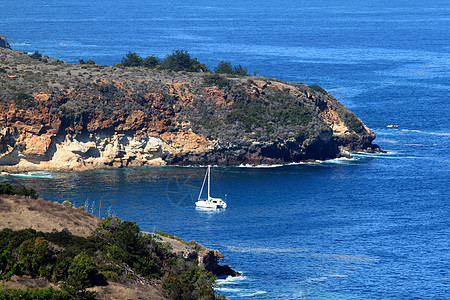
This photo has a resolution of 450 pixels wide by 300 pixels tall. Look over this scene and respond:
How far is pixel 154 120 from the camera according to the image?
117812 mm

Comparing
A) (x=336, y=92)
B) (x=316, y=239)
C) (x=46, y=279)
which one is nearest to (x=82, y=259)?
(x=46, y=279)

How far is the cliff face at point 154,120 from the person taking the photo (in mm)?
110500

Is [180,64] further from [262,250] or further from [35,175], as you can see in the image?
[262,250]

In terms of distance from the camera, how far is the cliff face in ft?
363

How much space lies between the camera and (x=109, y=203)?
93000mm

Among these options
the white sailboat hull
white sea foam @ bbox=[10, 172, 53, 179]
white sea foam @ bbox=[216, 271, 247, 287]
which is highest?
white sea foam @ bbox=[10, 172, 53, 179]

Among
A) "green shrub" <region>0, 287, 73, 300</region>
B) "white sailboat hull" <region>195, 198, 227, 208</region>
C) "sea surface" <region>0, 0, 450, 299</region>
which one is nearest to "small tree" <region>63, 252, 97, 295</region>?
"green shrub" <region>0, 287, 73, 300</region>

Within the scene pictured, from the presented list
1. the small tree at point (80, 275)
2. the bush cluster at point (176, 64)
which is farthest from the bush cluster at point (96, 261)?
the bush cluster at point (176, 64)

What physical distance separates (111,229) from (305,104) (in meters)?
67.6

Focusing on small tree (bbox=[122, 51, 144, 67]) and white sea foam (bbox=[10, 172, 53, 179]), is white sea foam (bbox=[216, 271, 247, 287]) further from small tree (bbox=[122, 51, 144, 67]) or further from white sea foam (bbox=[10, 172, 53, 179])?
small tree (bbox=[122, 51, 144, 67])

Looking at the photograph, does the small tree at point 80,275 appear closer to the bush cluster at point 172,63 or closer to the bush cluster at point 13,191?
the bush cluster at point 13,191

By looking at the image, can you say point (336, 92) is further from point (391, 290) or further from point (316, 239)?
point (391, 290)

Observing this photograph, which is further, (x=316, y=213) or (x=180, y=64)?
(x=180, y=64)

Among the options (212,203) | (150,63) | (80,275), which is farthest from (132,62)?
(80,275)
